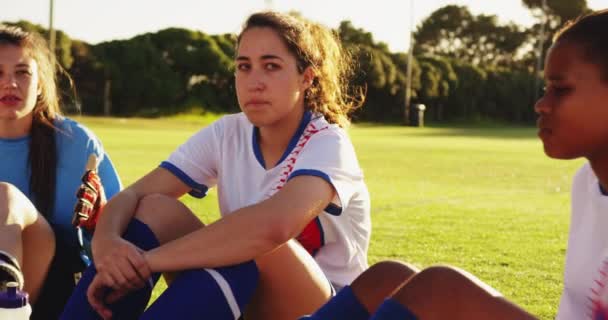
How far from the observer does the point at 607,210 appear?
74.5 inches

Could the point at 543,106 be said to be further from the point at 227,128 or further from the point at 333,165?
the point at 227,128

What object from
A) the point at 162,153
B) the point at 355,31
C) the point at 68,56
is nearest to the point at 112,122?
the point at 68,56

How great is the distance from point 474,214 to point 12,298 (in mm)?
6338

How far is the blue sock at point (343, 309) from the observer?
2115mm

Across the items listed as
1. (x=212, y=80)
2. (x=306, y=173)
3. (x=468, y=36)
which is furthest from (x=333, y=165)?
(x=468, y=36)

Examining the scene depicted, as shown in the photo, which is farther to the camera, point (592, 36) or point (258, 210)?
point (258, 210)

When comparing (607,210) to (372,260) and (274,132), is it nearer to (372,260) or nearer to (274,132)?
(274,132)

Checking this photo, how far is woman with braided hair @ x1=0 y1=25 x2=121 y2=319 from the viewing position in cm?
321

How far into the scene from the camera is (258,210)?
8.09 feet

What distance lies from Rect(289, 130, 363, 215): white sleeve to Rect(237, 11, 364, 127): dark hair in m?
0.23

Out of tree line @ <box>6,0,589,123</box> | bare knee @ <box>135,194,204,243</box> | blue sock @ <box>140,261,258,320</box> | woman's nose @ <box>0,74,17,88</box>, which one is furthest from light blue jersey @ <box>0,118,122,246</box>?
tree line @ <box>6,0,589,123</box>

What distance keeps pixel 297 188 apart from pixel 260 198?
0.34 metres

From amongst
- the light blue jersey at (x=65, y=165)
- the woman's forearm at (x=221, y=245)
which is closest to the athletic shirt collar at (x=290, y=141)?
the woman's forearm at (x=221, y=245)

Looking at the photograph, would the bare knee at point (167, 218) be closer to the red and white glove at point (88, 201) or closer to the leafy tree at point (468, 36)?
the red and white glove at point (88, 201)
